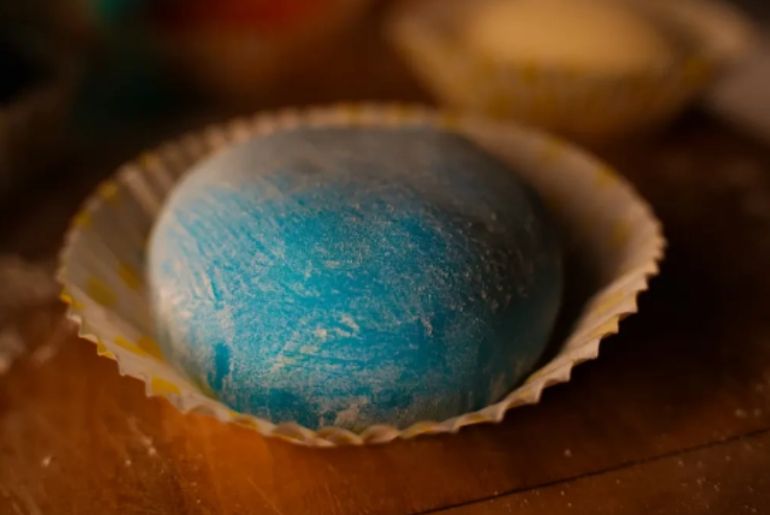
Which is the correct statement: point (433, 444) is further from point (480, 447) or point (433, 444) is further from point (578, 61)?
point (578, 61)

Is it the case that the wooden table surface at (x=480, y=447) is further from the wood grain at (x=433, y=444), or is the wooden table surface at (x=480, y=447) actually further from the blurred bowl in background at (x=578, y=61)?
the blurred bowl in background at (x=578, y=61)

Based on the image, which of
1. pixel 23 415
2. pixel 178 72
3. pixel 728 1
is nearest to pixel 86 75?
pixel 178 72

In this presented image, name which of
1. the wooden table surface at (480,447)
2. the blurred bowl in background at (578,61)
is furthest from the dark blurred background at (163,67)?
the wooden table surface at (480,447)

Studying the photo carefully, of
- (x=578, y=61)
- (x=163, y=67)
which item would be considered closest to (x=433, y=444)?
(x=578, y=61)

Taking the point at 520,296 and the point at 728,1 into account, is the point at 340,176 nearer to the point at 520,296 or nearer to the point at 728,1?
the point at 520,296

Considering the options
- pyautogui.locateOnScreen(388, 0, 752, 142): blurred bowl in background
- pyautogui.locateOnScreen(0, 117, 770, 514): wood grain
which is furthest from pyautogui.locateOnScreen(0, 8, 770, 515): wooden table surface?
pyautogui.locateOnScreen(388, 0, 752, 142): blurred bowl in background

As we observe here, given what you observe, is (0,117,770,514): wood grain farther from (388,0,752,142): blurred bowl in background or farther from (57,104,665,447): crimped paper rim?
(388,0,752,142): blurred bowl in background

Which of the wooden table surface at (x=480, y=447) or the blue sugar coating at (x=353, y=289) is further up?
the blue sugar coating at (x=353, y=289)
